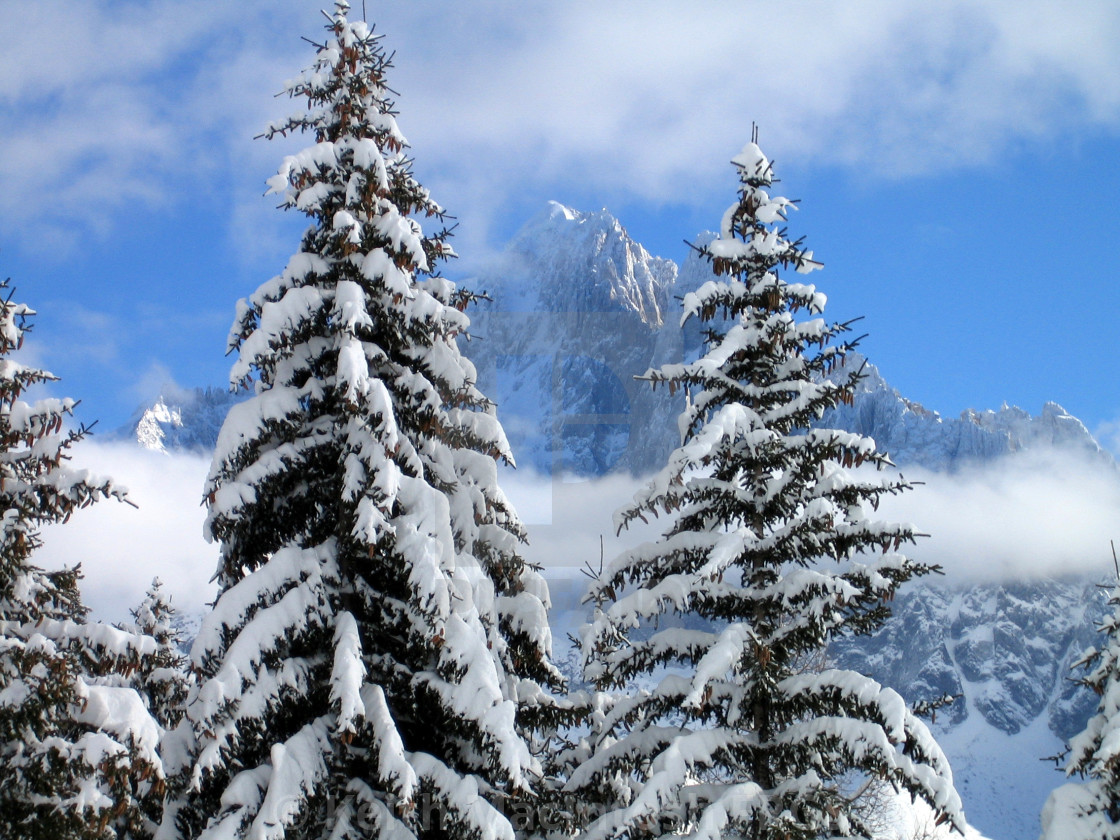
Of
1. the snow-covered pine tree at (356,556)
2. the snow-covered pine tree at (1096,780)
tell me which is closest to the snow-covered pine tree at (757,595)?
the snow-covered pine tree at (356,556)

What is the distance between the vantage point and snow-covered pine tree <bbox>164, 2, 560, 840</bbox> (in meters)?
8.30


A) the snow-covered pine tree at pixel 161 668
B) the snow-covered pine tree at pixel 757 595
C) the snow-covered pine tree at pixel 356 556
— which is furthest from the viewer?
the snow-covered pine tree at pixel 161 668

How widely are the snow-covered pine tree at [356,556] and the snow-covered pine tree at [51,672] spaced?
95cm

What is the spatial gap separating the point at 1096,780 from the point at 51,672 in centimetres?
1503

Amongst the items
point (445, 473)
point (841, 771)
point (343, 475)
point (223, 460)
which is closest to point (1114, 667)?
point (841, 771)

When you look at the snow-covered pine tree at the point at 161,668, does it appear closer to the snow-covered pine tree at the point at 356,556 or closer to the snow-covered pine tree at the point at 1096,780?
the snow-covered pine tree at the point at 356,556

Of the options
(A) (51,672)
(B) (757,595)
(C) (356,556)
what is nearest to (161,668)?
(A) (51,672)

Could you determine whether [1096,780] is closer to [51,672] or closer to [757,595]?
[757,595]

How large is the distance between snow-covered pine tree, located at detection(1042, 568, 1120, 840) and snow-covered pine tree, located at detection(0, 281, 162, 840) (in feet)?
43.3

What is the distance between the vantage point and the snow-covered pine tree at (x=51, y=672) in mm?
8914

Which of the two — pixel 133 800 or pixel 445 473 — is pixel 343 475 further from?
pixel 133 800

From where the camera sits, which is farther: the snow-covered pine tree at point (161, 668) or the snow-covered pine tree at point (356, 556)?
the snow-covered pine tree at point (161, 668)

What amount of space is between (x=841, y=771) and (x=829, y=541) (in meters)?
2.59

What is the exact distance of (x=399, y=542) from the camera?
28.9 feet
